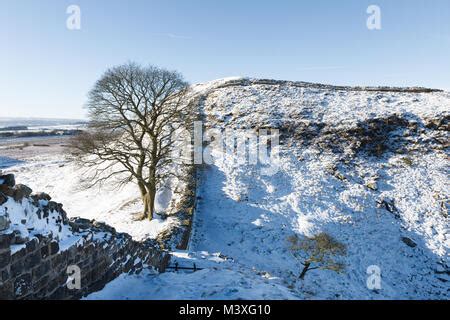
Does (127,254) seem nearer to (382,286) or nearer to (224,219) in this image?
(224,219)

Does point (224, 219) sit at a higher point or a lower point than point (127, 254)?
lower

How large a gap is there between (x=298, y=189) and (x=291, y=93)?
20.0m

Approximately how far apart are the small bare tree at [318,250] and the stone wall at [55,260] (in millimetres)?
11365

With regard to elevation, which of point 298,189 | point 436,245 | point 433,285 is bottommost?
→ point 433,285

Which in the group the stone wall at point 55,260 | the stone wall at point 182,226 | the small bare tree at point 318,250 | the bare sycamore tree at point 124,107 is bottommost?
the small bare tree at point 318,250

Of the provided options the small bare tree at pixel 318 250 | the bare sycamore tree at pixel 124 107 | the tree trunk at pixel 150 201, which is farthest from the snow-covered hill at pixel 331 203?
the bare sycamore tree at pixel 124 107

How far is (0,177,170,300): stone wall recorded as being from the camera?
4.88 m

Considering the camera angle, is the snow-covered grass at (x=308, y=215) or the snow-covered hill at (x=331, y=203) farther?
the snow-covered hill at (x=331, y=203)

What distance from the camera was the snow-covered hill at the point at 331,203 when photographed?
558 inches

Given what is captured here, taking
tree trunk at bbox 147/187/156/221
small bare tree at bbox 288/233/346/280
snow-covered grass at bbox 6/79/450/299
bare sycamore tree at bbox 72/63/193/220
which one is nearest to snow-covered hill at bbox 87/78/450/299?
snow-covered grass at bbox 6/79/450/299

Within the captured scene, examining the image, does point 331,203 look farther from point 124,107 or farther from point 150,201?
point 124,107

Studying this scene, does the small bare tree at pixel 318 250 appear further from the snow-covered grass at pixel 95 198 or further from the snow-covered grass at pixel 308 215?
the snow-covered grass at pixel 95 198
